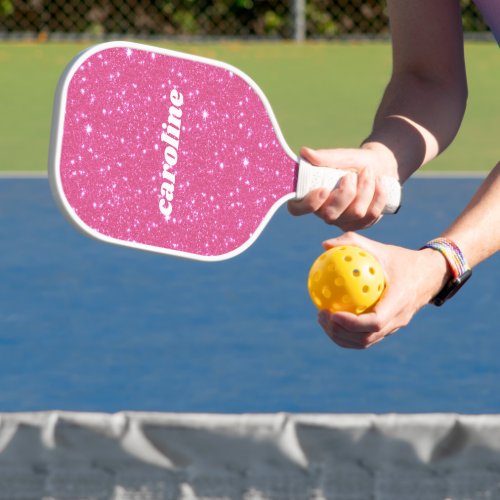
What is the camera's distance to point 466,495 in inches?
93.0

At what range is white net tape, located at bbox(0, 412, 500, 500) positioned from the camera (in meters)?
2.37

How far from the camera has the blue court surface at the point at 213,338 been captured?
4.26m

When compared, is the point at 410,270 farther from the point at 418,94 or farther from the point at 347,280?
the point at 418,94

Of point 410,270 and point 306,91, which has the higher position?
point 410,270

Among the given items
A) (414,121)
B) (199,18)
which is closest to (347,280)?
(414,121)

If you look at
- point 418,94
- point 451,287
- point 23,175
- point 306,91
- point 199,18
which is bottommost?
point 199,18

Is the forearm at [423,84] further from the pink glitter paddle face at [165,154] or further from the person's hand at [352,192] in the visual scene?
the pink glitter paddle face at [165,154]

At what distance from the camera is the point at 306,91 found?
33.0ft

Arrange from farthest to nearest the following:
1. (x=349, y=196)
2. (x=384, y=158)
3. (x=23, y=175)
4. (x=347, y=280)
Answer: (x=23, y=175) < (x=384, y=158) < (x=349, y=196) < (x=347, y=280)

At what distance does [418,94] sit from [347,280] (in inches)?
22.8

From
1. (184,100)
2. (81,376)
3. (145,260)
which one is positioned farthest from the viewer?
(145,260)

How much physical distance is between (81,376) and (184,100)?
221 centimetres

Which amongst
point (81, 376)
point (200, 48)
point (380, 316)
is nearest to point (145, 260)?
point (81, 376)

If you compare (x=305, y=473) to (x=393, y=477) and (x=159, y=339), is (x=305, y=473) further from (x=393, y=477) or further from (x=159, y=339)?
(x=159, y=339)
